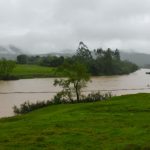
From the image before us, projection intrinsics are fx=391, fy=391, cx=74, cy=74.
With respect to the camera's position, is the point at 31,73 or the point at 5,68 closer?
the point at 5,68

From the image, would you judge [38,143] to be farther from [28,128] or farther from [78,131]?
[28,128]

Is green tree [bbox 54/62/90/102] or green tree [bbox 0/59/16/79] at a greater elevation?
green tree [bbox 0/59/16/79]

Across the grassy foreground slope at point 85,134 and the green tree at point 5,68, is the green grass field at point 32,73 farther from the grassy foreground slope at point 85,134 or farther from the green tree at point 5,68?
the grassy foreground slope at point 85,134

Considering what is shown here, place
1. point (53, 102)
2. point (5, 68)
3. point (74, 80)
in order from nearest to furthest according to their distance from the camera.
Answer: point (53, 102)
point (74, 80)
point (5, 68)

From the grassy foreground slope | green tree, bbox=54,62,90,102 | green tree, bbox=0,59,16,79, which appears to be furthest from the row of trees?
the grassy foreground slope

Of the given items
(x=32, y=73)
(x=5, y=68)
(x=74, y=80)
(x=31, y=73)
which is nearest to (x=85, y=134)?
(x=74, y=80)

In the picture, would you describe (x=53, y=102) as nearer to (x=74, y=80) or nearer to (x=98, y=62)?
(x=74, y=80)

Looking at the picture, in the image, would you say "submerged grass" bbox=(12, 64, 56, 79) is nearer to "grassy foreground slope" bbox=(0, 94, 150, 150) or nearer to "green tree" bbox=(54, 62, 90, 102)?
"green tree" bbox=(54, 62, 90, 102)

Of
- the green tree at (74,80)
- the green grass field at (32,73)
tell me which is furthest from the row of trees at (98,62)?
the green tree at (74,80)

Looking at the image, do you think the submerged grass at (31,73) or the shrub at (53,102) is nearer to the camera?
the shrub at (53,102)

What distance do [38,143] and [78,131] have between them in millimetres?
2365

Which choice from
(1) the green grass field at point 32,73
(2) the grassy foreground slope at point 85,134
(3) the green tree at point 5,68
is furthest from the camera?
(1) the green grass field at point 32,73

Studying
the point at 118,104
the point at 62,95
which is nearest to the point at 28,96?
the point at 62,95

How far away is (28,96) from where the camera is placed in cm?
5244
